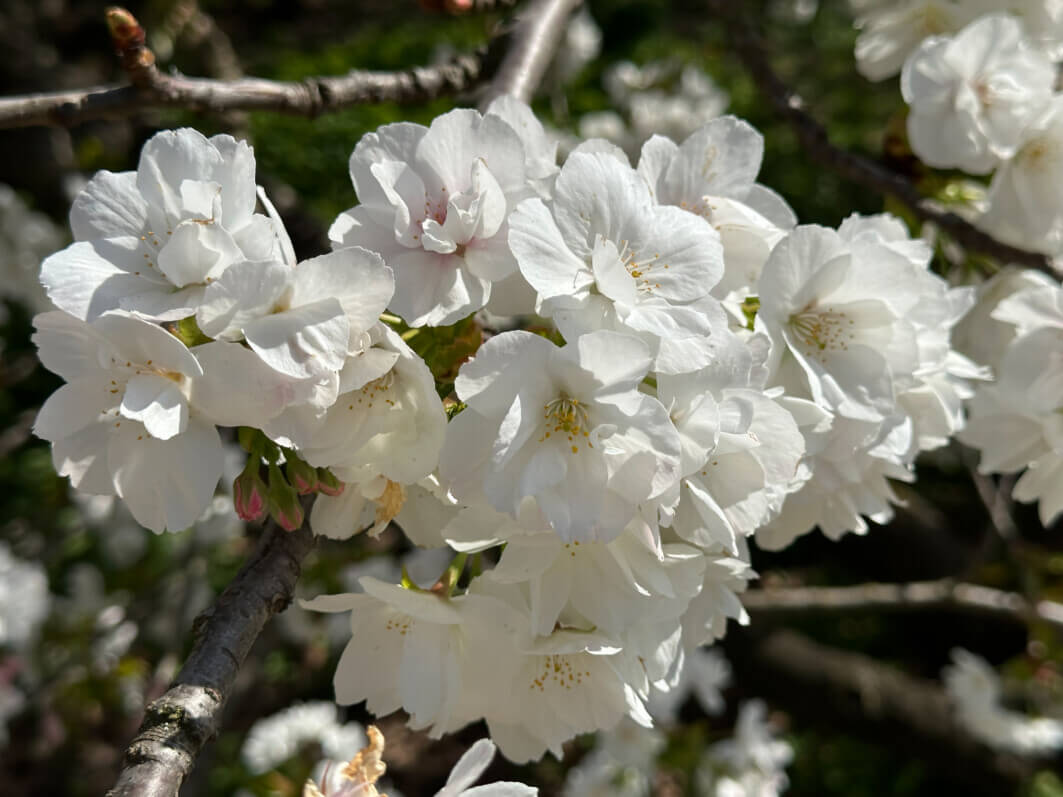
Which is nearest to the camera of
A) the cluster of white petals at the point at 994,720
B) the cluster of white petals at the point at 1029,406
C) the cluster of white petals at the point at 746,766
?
the cluster of white petals at the point at 1029,406

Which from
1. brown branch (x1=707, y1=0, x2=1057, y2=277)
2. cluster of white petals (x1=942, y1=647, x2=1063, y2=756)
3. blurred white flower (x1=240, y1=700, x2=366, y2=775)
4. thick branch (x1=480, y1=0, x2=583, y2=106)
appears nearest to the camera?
brown branch (x1=707, y1=0, x2=1057, y2=277)

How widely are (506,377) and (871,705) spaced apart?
10.6ft

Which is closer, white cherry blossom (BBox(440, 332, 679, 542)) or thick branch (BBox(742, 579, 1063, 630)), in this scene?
white cherry blossom (BBox(440, 332, 679, 542))

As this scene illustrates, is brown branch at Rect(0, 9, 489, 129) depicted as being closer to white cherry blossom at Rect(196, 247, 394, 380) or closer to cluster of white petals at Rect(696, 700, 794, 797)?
white cherry blossom at Rect(196, 247, 394, 380)

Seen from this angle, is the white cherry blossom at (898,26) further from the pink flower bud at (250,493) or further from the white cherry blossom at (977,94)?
the pink flower bud at (250,493)

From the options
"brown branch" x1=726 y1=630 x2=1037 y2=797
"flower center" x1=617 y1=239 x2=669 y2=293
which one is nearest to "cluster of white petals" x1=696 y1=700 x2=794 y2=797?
"brown branch" x1=726 y1=630 x2=1037 y2=797

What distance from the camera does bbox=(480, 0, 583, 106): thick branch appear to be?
1.57 m

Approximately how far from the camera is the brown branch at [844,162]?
142 cm

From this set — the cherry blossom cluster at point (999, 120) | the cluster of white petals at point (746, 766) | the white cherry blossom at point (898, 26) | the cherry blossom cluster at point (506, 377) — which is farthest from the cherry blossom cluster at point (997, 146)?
the cluster of white petals at point (746, 766)

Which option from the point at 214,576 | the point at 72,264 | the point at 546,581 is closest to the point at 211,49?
the point at 214,576

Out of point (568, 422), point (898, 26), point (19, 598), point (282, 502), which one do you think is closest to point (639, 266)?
point (568, 422)

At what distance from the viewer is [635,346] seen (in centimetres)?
78

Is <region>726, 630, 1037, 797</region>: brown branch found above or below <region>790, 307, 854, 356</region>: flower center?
below

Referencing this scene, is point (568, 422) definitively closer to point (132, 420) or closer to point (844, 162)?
Answer: point (132, 420)
